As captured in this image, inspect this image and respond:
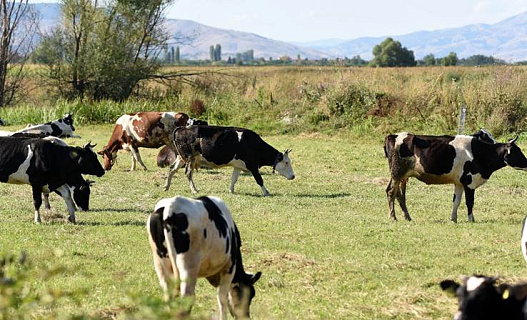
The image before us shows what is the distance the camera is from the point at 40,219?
13297mm

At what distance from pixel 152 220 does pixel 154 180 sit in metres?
12.2

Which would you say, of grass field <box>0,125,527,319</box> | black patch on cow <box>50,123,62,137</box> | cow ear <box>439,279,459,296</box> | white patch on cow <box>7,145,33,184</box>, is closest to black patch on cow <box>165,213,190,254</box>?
grass field <box>0,125,527,319</box>

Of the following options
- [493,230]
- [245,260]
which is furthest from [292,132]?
[245,260]

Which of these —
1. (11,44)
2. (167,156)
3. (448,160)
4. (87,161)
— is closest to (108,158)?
(167,156)

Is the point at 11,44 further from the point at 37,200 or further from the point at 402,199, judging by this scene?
the point at 402,199

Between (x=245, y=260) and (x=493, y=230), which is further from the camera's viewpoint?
(x=493, y=230)

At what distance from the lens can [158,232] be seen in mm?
6992

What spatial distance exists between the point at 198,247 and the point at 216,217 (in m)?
0.43

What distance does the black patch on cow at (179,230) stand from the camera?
681 centimetres

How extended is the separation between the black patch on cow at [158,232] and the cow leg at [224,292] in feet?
2.45

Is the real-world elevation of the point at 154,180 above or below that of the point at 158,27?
below

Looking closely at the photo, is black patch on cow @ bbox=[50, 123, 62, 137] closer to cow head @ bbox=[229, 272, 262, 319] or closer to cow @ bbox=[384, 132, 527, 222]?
cow @ bbox=[384, 132, 527, 222]

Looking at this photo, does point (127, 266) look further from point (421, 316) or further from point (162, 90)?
point (162, 90)

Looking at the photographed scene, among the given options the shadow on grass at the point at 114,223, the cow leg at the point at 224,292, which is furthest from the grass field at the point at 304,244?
the cow leg at the point at 224,292
